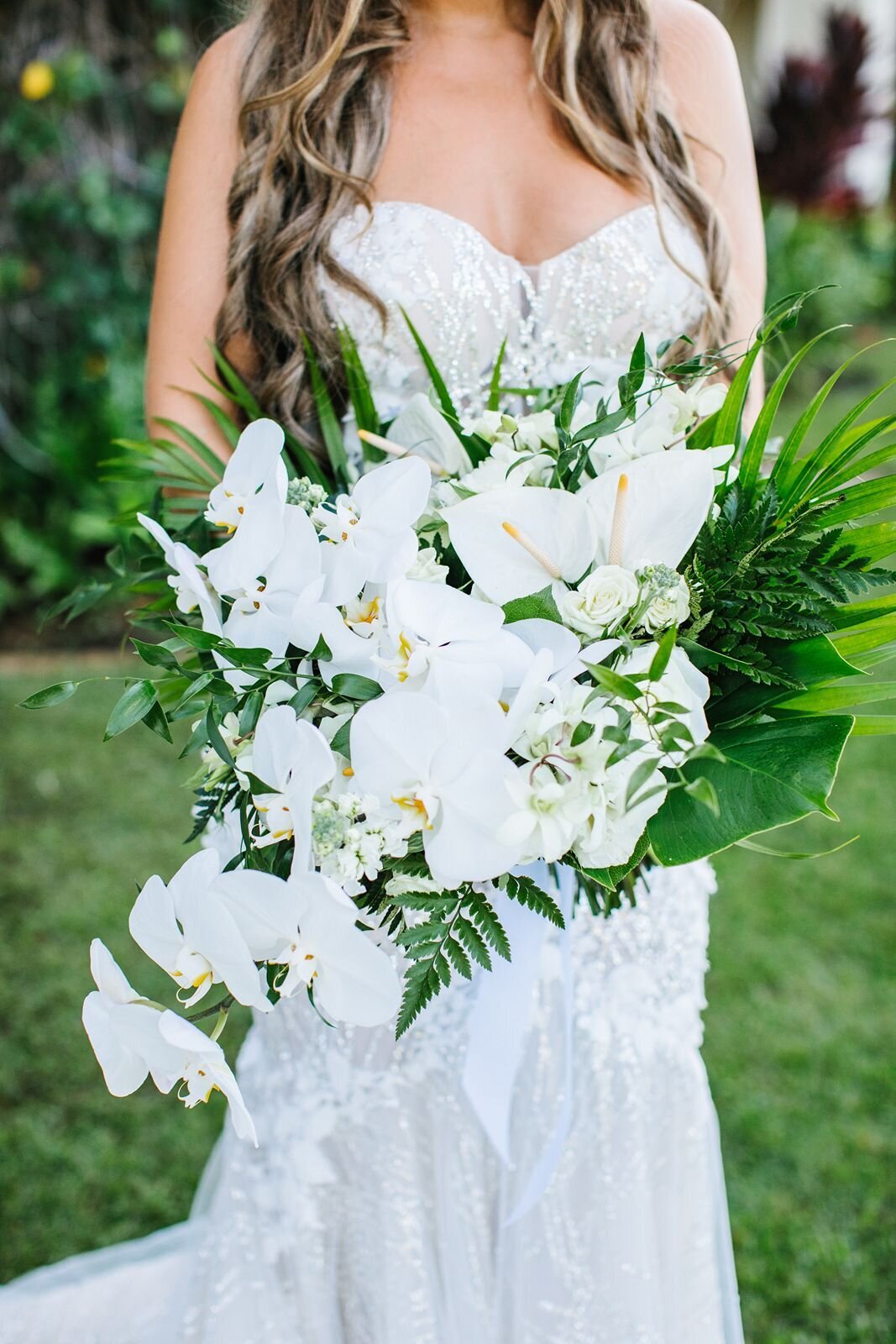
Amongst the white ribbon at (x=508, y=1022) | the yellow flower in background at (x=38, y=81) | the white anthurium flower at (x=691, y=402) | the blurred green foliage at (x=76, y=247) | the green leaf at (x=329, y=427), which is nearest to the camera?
the white anthurium flower at (x=691, y=402)

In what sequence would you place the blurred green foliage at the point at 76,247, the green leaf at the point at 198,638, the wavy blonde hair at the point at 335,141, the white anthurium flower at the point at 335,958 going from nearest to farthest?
the white anthurium flower at the point at 335,958 → the green leaf at the point at 198,638 → the wavy blonde hair at the point at 335,141 → the blurred green foliage at the point at 76,247

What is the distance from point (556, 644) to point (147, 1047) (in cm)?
Answer: 47

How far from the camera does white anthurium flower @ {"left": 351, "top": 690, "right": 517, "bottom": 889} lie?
2.90 ft

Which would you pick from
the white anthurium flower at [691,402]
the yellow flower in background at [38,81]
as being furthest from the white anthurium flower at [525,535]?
the yellow flower in background at [38,81]

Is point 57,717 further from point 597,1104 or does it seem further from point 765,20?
point 765,20

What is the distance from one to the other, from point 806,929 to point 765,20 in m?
9.78

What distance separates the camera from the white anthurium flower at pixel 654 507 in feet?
3.30

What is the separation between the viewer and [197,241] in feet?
5.53

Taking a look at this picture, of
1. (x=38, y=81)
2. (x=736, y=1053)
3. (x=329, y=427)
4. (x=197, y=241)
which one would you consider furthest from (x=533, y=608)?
(x=38, y=81)

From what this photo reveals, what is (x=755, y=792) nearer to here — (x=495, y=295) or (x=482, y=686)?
(x=482, y=686)

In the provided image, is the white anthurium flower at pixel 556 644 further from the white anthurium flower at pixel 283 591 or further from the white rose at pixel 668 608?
the white anthurium flower at pixel 283 591

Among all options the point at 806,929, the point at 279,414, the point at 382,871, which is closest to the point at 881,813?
the point at 806,929

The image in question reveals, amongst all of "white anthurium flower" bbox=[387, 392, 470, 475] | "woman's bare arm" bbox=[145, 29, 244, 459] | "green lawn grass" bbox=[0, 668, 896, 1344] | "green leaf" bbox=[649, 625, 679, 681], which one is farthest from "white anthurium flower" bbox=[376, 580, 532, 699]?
"green lawn grass" bbox=[0, 668, 896, 1344]

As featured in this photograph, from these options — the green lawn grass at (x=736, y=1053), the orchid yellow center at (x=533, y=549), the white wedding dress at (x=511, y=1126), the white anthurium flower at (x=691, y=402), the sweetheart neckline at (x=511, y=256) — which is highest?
the sweetheart neckline at (x=511, y=256)
